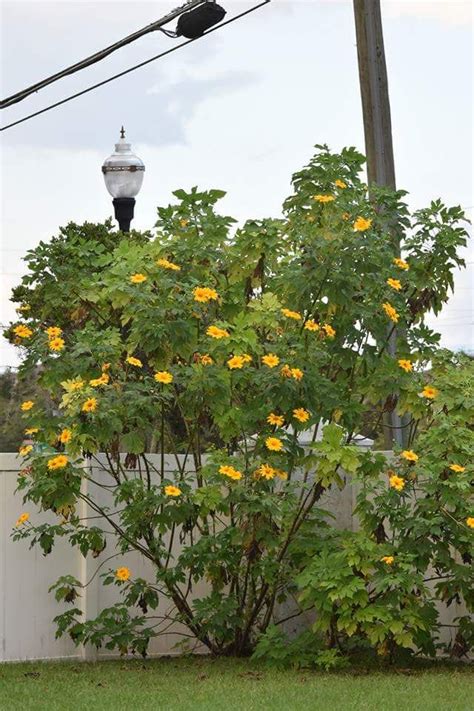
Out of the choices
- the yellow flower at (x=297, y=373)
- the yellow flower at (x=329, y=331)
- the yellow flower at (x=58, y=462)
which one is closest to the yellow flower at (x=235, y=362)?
the yellow flower at (x=297, y=373)

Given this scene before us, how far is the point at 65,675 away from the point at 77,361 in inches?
80.5

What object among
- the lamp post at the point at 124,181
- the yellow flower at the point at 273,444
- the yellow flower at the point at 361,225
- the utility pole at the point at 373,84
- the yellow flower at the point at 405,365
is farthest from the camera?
the lamp post at the point at 124,181

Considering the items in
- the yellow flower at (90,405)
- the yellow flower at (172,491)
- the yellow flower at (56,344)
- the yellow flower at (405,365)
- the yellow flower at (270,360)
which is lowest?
the yellow flower at (172,491)

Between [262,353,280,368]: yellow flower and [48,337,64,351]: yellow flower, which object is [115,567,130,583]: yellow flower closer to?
[48,337,64,351]: yellow flower

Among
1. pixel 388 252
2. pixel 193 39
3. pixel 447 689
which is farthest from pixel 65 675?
pixel 193 39

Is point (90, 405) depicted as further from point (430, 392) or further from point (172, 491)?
point (430, 392)

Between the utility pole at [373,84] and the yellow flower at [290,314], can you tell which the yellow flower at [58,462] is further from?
the utility pole at [373,84]

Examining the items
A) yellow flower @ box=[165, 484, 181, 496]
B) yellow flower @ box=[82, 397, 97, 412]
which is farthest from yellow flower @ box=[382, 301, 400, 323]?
yellow flower @ box=[82, 397, 97, 412]

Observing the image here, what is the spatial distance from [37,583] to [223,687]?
204cm

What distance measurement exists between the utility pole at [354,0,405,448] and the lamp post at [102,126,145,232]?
2.78 metres

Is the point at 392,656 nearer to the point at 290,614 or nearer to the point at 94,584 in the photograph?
the point at 290,614

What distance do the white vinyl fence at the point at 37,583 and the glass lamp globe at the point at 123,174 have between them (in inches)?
228

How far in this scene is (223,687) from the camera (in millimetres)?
8594

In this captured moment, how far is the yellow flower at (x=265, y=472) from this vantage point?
9.12 metres
